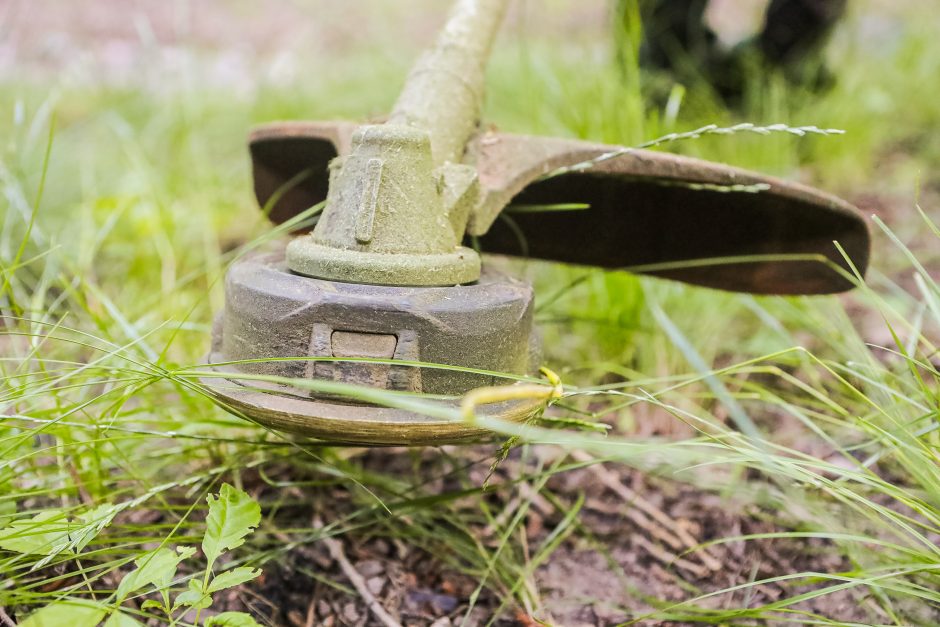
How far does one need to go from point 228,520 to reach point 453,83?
75 centimetres

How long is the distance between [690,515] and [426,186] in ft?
2.70

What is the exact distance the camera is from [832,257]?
1291 mm

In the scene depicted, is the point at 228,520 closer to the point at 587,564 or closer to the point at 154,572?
the point at 154,572

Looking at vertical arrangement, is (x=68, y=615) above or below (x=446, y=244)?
below

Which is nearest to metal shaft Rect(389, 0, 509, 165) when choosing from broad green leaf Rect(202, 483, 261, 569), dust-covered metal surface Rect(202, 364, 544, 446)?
dust-covered metal surface Rect(202, 364, 544, 446)

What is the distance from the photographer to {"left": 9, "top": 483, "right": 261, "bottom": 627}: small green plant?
739 mm

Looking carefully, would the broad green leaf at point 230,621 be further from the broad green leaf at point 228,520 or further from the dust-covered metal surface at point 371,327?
the dust-covered metal surface at point 371,327

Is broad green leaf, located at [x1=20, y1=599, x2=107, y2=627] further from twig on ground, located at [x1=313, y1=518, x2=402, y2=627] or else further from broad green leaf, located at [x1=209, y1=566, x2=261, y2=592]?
twig on ground, located at [x1=313, y1=518, x2=402, y2=627]

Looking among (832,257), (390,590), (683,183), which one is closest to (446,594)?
(390,590)

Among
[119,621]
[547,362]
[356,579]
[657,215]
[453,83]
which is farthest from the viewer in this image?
[547,362]

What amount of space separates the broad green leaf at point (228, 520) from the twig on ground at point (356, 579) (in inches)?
10.2

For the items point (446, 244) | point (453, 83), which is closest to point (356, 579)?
point (446, 244)

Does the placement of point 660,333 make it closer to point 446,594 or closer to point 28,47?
point 446,594

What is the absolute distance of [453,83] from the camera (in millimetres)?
1175
